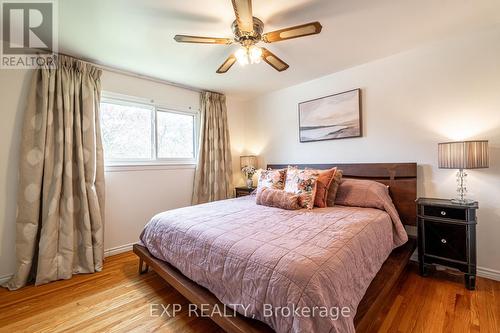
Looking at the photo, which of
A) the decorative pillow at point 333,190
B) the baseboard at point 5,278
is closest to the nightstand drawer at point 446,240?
the decorative pillow at point 333,190

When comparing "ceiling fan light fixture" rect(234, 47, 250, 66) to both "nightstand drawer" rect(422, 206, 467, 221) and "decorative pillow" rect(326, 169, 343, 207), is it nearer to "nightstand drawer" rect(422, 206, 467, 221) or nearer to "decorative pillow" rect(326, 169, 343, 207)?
"decorative pillow" rect(326, 169, 343, 207)

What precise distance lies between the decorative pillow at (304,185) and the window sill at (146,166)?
1767 mm

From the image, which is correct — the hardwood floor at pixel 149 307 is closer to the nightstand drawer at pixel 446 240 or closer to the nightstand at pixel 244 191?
the nightstand drawer at pixel 446 240

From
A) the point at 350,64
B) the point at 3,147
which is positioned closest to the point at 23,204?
the point at 3,147

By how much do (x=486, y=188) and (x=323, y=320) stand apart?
2254mm

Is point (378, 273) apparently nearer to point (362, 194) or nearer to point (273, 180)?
point (362, 194)

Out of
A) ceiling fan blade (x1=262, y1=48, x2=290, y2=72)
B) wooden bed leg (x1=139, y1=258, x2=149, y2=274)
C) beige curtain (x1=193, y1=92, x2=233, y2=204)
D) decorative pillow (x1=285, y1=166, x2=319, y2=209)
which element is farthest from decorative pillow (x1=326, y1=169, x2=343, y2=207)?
wooden bed leg (x1=139, y1=258, x2=149, y2=274)

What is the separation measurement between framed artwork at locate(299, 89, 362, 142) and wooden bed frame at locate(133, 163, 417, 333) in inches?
17.3

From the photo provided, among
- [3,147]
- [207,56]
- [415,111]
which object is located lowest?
[3,147]

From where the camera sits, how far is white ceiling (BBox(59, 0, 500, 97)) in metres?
1.70

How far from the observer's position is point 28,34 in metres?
2.04

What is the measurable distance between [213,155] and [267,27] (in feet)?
7.03

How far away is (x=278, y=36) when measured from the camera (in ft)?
5.51

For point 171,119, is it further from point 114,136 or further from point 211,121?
point 114,136
